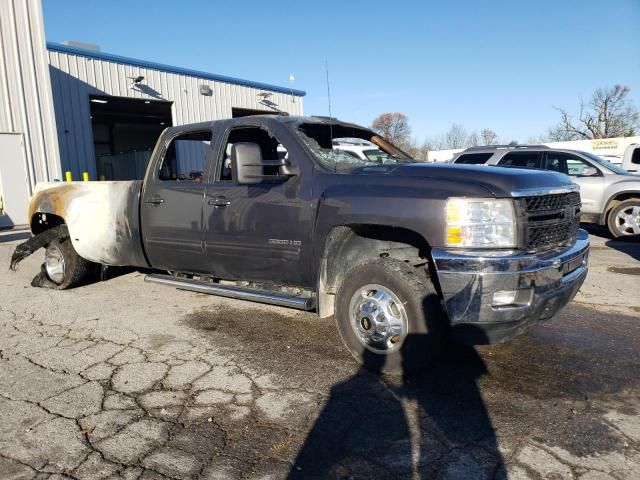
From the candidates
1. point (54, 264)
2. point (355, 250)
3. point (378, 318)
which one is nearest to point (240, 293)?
point (355, 250)

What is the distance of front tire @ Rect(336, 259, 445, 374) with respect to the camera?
10.9ft

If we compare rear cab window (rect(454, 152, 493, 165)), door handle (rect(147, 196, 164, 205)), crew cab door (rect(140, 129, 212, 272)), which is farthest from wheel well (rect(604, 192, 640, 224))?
door handle (rect(147, 196, 164, 205))

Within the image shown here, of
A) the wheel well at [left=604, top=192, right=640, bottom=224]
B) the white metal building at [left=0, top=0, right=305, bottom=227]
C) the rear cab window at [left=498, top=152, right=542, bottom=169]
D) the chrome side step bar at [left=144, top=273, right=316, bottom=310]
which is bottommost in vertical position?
the chrome side step bar at [left=144, top=273, right=316, bottom=310]

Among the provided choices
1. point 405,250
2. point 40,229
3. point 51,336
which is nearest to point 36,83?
point 40,229

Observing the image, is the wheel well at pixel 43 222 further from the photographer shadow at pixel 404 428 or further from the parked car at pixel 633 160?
the parked car at pixel 633 160

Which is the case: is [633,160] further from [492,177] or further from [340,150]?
[492,177]

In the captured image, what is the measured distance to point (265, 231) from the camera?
4086 millimetres

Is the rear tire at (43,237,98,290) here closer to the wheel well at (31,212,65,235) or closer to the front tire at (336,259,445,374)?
the wheel well at (31,212,65,235)

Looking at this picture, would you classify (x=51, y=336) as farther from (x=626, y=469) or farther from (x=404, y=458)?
(x=626, y=469)

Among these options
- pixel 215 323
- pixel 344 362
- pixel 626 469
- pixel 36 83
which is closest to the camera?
pixel 626 469

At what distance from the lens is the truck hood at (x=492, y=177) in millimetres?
3148

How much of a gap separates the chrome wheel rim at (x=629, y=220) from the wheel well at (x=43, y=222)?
10198mm

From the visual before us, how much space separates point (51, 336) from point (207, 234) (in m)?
1.77

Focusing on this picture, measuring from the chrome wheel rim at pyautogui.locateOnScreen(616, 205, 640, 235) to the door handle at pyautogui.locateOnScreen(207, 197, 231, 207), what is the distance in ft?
29.0
